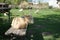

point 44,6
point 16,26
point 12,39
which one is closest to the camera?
point 16,26

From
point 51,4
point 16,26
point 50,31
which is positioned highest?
point 16,26

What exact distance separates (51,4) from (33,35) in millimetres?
18715

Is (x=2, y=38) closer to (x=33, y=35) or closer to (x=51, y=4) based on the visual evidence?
(x=33, y=35)

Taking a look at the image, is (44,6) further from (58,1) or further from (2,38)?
(2,38)

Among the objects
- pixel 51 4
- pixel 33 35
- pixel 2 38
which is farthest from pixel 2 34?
pixel 51 4

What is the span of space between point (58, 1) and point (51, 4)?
119cm

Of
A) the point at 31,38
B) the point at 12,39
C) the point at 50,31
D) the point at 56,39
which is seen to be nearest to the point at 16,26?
the point at 12,39

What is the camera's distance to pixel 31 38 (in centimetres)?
812

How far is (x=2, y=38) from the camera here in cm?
817

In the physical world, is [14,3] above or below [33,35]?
below

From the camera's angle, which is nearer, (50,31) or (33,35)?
(33,35)

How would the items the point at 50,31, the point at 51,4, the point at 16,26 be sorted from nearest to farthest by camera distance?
1. the point at 16,26
2. the point at 50,31
3. the point at 51,4

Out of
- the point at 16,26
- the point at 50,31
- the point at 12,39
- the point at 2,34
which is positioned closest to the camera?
the point at 16,26

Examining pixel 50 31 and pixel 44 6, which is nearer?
pixel 50 31
